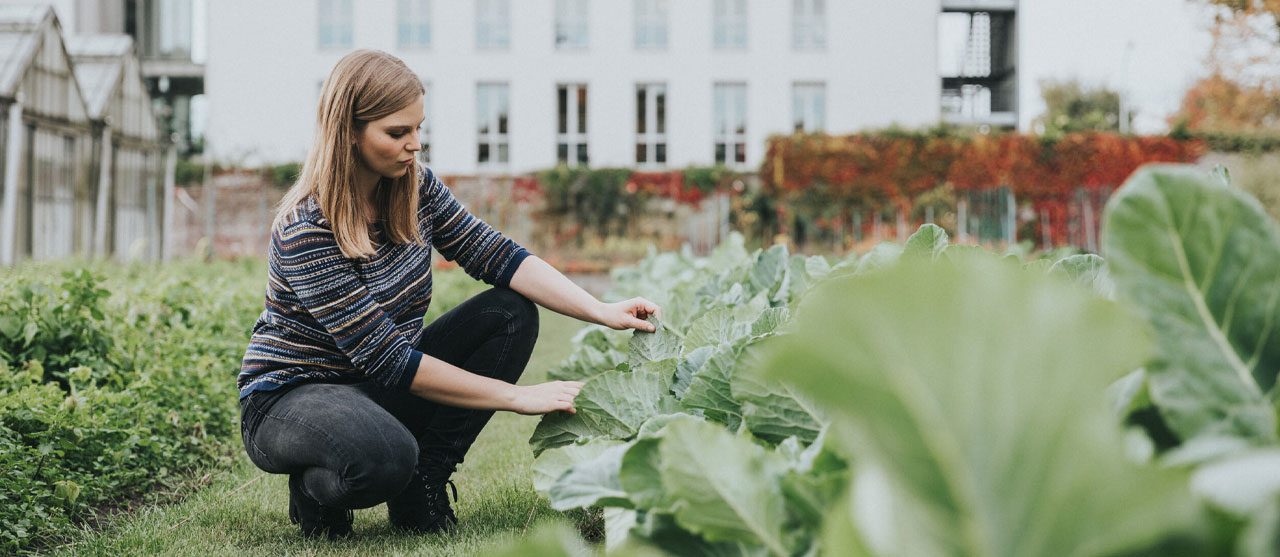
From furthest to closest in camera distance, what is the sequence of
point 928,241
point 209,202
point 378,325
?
point 209,202 < point 378,325 < point 928,241

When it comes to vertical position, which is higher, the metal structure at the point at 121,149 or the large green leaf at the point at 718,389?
the metal structure at the point at 121,149

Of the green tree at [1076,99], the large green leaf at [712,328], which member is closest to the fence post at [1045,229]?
the large green leaf at [712,328]

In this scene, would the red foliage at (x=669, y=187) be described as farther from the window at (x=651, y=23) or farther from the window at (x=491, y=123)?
the window at (x=651, y=23)

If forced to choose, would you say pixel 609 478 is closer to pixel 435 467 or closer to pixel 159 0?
pixel 435 467

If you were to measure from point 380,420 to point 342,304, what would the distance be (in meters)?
0.30

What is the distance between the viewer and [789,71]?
74.2 ft

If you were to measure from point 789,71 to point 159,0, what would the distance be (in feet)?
57.4

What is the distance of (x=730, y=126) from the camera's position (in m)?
22.6

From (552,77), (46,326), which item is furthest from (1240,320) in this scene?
(552,77)

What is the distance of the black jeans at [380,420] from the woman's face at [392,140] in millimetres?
506

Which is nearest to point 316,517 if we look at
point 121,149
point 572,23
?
point 121,149

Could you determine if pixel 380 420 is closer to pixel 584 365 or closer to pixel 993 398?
pixel 584 365

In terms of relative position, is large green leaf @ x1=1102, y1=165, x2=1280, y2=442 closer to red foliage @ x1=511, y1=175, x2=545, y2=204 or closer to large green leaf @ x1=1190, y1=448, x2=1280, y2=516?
large green leaf @ x1=1190, y1=448, x2=1280, y2=516

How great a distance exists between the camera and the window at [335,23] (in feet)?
73.9
